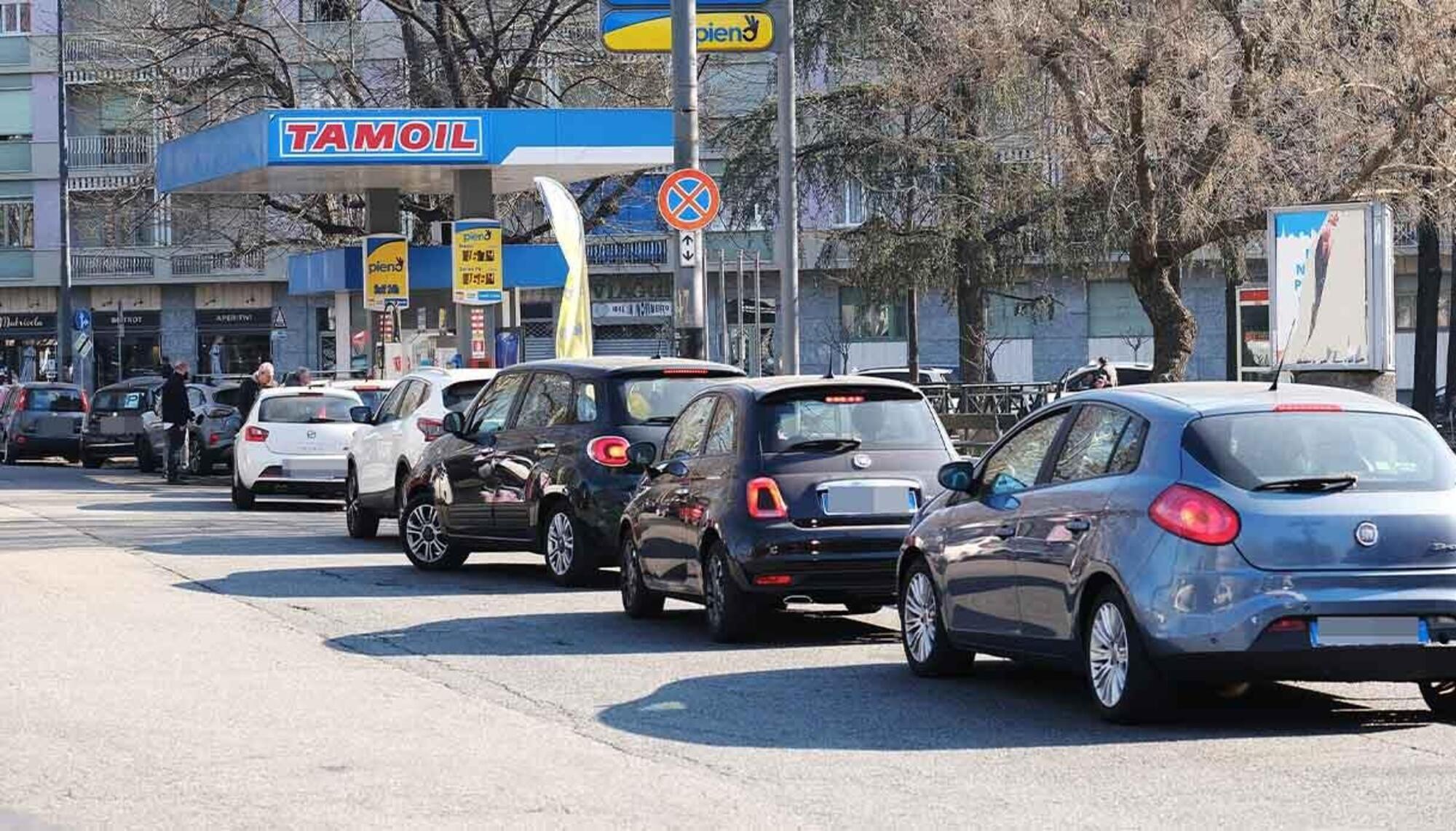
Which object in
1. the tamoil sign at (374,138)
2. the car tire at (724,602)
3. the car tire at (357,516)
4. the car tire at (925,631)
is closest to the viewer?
the car tire at (925,631)

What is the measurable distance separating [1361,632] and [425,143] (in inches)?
1050

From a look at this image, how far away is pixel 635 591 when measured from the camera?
50.2 ft

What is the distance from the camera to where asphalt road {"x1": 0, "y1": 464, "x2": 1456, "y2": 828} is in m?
8.33

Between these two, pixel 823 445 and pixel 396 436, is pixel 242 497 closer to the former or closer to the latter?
pixel 396 436

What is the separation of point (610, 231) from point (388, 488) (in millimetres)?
33827

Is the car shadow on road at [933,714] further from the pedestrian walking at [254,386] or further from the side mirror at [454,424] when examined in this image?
the pedestrian walking at [254,386]

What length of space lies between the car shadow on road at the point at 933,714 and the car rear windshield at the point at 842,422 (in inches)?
73.0

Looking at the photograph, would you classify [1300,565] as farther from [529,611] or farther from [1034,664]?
[529,611]

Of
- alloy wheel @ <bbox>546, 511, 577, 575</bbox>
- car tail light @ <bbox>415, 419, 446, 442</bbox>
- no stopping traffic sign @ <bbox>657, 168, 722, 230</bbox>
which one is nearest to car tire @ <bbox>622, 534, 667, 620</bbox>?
alloy wheel @ <bbox>546, 511, 577, 575</bbox>

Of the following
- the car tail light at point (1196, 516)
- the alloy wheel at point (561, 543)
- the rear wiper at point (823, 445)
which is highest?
the rear wiper at point (823, 445)

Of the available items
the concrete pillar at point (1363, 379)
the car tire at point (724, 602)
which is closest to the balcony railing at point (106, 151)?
the concrete pillar at point (1363, 379)

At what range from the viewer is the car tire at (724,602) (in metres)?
13.6

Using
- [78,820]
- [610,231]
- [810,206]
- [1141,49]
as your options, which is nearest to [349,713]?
[78,820]

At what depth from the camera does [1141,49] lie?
2758 cm
